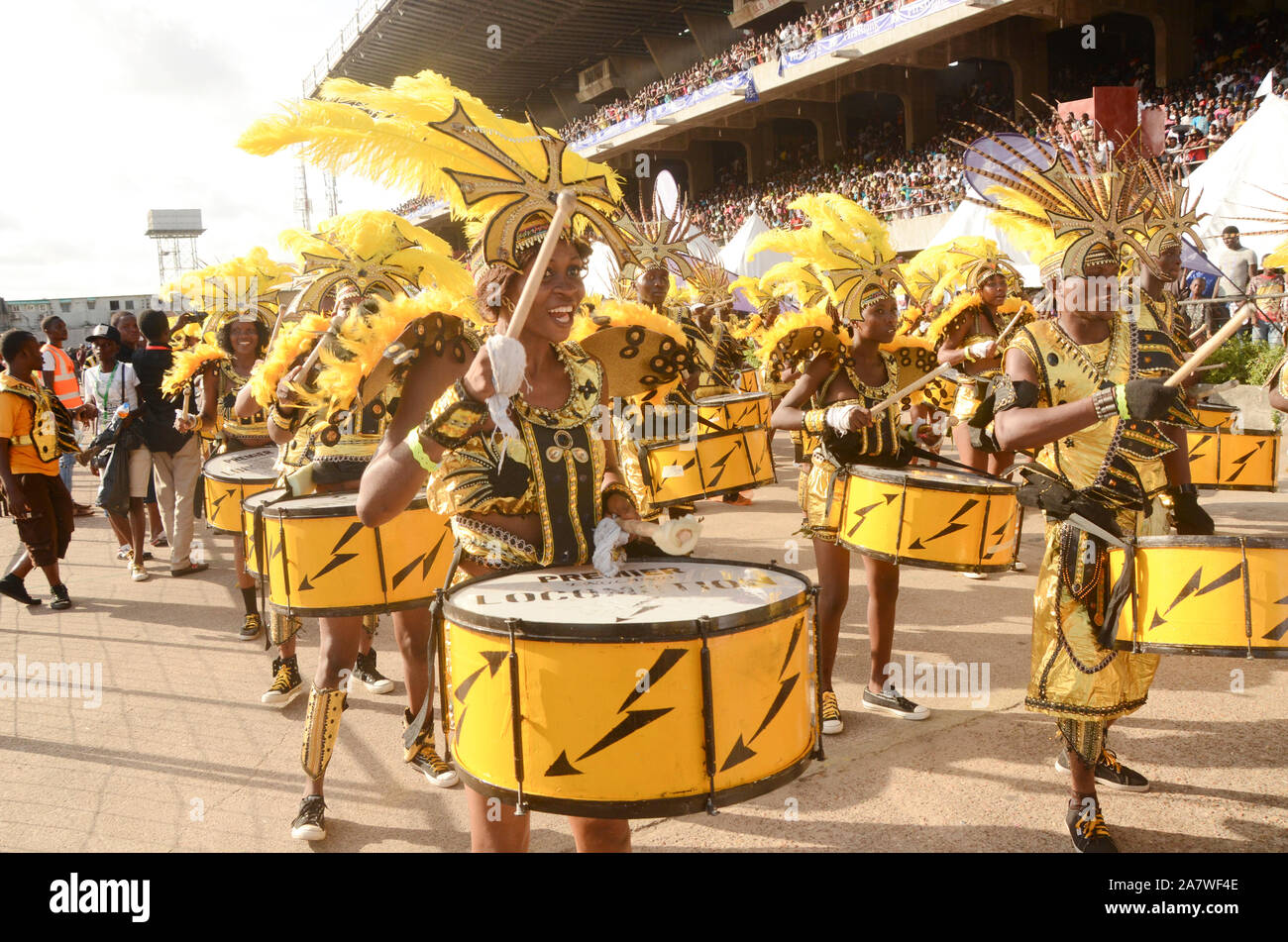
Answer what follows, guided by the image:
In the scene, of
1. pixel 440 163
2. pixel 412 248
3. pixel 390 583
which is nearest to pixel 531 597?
pixel 440 163

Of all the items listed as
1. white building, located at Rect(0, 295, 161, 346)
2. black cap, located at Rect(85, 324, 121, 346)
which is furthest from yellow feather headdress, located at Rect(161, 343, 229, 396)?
white building, located at Rect(0, 295, 161, 346)

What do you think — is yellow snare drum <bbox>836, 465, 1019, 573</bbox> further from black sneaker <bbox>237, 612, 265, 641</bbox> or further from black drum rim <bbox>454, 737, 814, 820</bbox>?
black sneaker <bbox>237, 612, 265, 641</bbox>

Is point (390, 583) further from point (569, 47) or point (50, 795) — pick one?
point (569, 47)

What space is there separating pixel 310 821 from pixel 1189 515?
3.46 meters

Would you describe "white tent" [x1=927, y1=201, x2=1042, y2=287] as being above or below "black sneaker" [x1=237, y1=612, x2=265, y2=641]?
above

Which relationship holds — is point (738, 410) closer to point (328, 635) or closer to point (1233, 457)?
point (1233, 457)

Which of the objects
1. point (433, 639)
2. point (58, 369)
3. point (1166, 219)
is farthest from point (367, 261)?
point (58, 369)

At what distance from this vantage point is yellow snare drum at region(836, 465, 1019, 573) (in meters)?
4.14

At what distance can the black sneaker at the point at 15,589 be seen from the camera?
7.39m

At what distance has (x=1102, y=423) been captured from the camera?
3414mm

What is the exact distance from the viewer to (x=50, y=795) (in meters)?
4.19

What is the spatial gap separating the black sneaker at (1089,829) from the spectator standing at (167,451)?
6.93 meters

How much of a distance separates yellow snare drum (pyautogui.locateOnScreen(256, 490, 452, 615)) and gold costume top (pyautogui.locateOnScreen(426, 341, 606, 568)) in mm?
1126
